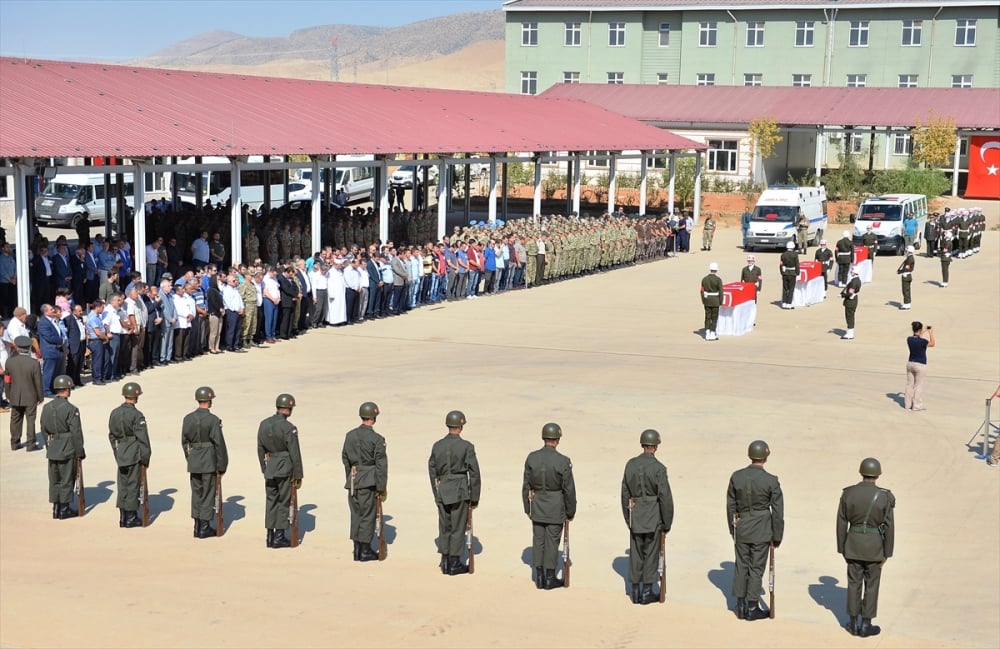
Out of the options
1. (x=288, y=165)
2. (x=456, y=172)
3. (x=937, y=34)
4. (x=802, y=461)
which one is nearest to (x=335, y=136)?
(x=288, y=165)

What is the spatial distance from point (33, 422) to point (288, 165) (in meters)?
11.9

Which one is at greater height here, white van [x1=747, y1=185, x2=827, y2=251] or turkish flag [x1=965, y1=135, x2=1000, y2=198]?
turkish flag [x1=965, y1=135, x2=1000, y2=198]

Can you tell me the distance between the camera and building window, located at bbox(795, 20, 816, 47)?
64.0 meters

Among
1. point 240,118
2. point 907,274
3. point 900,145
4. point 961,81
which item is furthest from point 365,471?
point 961,81

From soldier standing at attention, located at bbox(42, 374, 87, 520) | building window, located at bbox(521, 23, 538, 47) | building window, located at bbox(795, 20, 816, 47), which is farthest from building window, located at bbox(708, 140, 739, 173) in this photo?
soldier standing at attention, located at bbox(42, 374, 87, 520)

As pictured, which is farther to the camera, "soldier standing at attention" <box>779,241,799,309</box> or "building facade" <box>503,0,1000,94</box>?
"building facade" <box>503,0,1000,94</box>

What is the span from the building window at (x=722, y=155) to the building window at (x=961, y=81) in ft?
44.1

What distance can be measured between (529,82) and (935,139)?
25.9 metres

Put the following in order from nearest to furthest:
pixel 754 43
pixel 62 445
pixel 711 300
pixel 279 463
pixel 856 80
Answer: pixel 279 463
pixel 62 445
pixel 711 300
pixel 856 80
pixel 754 43

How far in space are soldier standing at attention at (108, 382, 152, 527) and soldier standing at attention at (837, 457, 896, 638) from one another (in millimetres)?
6526

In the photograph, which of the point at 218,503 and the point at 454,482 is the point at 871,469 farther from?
the point at 218,503

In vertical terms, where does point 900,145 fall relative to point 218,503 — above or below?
above

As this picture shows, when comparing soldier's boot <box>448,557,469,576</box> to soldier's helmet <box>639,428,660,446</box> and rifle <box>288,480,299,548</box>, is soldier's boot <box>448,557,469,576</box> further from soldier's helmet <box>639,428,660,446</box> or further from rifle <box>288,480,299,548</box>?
soldier's helmet <box>639,428,660,446</box>

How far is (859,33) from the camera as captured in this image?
208 feet
